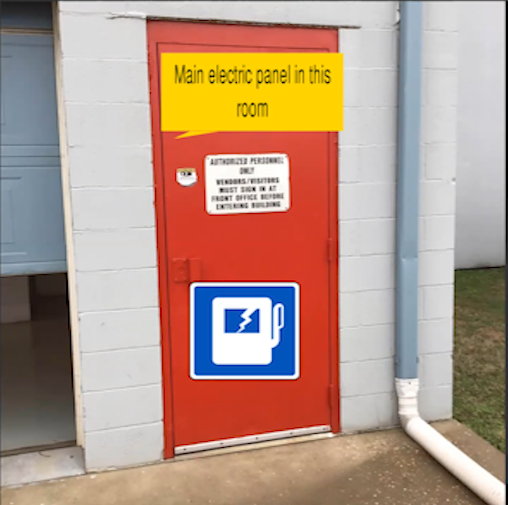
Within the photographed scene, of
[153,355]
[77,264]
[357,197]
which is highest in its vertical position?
[357,197]

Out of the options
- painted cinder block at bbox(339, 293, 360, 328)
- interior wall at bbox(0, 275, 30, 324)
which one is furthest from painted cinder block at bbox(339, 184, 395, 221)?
interior wall at bbox(0, 275, 30, 324)

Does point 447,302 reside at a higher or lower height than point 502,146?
lower

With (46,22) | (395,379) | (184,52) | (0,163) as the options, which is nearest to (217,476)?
(395,379)

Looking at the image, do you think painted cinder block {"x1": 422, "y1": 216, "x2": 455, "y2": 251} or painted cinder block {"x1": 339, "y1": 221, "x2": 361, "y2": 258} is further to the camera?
painted cinder block {"x1": 422, "y1": 216, "x2": 455, "y2": 251}

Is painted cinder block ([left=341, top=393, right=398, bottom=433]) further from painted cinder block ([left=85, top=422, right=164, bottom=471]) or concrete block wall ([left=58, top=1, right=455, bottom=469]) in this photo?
painted cinder block ([left=85, top=422, right=164, bottom=471])

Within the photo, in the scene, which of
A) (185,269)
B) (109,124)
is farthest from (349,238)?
(109,124)

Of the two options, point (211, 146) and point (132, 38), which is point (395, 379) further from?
point (132, 38)

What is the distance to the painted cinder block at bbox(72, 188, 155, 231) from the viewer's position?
263 cm

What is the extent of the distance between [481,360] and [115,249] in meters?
3.14

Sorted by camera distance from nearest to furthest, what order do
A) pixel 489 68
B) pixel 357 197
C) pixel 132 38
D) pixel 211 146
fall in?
pixel 132 38
pixel 211 146
pixel 357 197
pixel 489 68

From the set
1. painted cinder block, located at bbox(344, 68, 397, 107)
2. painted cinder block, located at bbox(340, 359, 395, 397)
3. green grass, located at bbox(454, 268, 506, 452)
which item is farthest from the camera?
green grass, located at bbox(454, 268, 506, 452)

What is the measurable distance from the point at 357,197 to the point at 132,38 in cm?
138

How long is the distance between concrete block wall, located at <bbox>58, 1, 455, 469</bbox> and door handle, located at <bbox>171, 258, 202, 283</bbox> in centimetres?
10

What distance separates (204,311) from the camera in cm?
284
